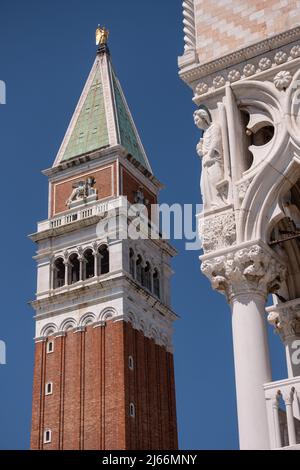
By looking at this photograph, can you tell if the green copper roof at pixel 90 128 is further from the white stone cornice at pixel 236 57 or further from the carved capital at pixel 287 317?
the white stone cornice at pixel 236 57

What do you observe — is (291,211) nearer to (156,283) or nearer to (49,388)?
(49,388)

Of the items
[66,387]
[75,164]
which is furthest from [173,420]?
[75,164]

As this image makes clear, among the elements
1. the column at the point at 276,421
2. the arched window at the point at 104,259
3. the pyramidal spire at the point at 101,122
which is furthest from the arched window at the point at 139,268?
the column at the point at 276,421

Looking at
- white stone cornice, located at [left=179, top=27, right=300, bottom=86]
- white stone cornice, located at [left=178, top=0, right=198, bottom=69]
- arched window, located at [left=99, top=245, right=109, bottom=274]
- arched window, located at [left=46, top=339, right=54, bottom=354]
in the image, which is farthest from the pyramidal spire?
white stone cornice, located at [left=179, top=27, right=300, bottom=86]

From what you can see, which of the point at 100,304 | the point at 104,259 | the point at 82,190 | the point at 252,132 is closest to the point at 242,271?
the point at 252,132

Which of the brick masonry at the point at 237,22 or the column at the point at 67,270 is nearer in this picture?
the brick masonry at the point at 237,22

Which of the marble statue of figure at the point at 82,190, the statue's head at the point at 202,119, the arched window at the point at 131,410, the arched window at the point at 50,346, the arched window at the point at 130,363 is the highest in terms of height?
the marble statue of figure at the point at 82,190

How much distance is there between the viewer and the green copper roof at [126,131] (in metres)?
66.8

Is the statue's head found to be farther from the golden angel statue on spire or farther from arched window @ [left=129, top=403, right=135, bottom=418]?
the golden angel statue on spire

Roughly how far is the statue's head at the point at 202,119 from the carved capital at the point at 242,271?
174 centimetres

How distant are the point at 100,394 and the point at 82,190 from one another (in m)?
14.2

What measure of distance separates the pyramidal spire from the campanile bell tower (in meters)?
0.09

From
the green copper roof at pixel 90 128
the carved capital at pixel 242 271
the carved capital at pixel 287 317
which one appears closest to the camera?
the carved capital at pixel 242 271

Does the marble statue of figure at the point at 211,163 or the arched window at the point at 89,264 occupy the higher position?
the arched window at the point at 89,264
